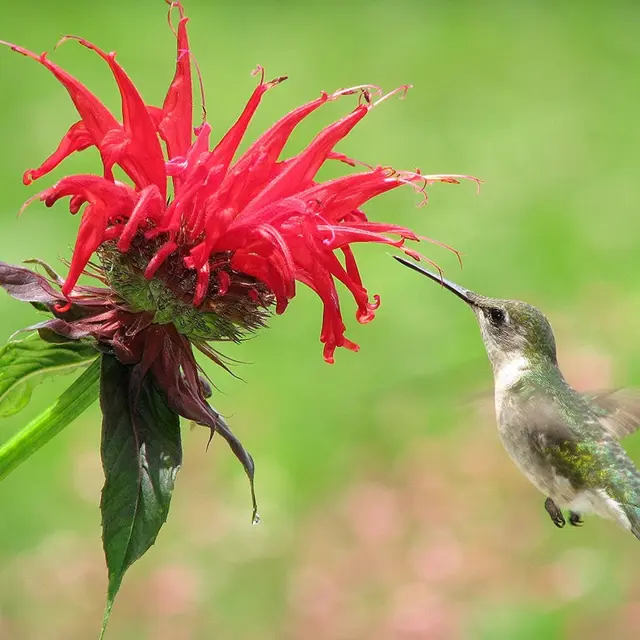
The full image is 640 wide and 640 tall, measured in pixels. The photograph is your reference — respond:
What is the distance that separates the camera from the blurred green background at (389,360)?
3.67 meters

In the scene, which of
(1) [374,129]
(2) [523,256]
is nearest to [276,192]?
(2) [523,256]

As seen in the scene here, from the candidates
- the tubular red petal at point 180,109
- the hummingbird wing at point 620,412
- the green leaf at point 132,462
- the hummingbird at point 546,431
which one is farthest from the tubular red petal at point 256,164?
the hummingbird wing at point 620,412

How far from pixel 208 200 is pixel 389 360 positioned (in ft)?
11.0

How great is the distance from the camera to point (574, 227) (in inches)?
240

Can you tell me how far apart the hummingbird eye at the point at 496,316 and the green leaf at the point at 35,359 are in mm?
990

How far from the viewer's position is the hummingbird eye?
→ 102 inches

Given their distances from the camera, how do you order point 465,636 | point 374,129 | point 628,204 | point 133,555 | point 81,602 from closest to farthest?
point 133,555 → point 465,636 → point 81,602 → point 628,204 → point 374,129

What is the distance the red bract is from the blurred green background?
0.66m

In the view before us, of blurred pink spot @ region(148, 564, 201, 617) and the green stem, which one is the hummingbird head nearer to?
the green stem

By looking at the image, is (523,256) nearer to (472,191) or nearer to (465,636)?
(472,191)

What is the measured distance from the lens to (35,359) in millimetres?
1933

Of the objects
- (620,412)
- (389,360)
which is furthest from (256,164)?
(389,360)

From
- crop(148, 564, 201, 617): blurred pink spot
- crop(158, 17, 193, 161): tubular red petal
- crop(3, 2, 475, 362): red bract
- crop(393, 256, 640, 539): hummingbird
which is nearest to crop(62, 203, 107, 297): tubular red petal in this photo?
crop(3, 2, 475, 362): red bract

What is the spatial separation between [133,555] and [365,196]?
73 cm
